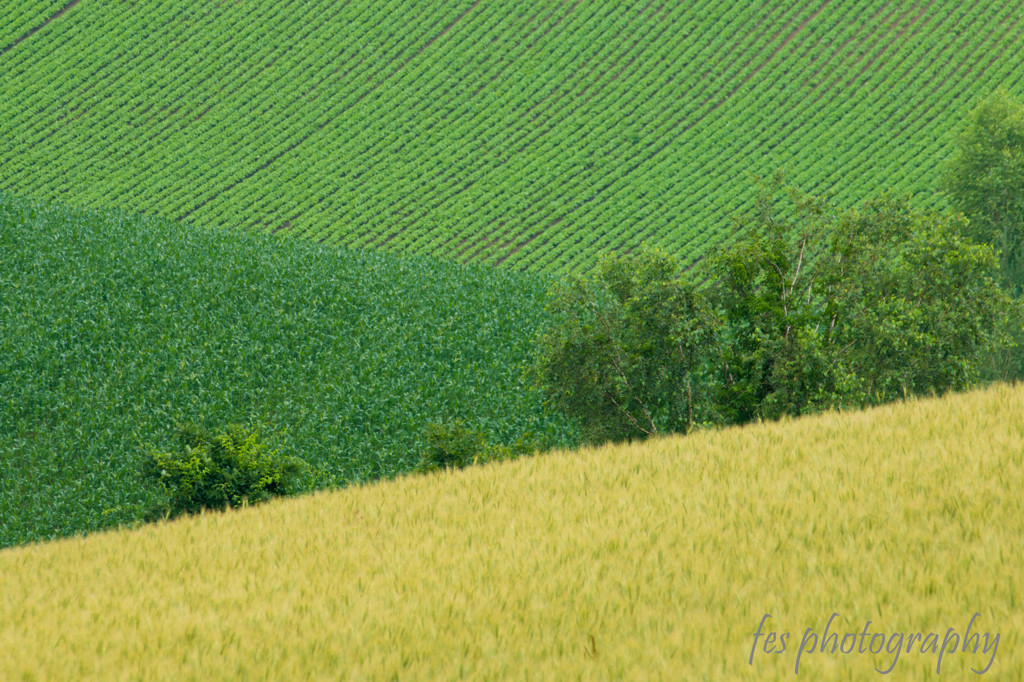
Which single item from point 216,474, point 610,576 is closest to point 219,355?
point 216,474

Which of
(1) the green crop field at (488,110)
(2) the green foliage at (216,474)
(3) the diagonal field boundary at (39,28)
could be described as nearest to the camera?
(2) the green foliage at (216,474)

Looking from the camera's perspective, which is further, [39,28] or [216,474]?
[39,28]

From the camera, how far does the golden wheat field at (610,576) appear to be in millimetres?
7301

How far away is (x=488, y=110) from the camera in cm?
5562

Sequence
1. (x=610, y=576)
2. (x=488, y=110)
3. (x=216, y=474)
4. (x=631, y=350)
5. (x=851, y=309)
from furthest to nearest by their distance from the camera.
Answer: (x=488, y=110) < (x=631, y=350) < (x=851, y=309) < (x=216, y=474) < (x=610, y=576)

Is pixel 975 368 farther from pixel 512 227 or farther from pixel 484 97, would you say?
pixel 484 97

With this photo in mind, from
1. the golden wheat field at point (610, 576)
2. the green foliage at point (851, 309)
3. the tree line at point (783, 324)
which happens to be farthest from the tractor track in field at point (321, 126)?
the golden wheat field at point (610, 576)

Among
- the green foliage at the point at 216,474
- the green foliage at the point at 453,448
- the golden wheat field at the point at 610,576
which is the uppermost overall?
the golden wheat field at the point at 610,576

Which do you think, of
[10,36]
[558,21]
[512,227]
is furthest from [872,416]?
[10,36]

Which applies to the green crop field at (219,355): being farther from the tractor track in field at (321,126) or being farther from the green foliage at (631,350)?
the tractor track in field at (321,126)

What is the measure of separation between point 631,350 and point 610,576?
1320 centimetres

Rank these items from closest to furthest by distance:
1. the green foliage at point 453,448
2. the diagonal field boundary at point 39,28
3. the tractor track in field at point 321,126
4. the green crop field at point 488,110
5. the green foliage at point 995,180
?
the green foliage at point 453,448
the green foliage at point 995,180
the green crop field at point 488,110
the tractor track in field at point 321,126
the diagonal field boundary at point 39,28

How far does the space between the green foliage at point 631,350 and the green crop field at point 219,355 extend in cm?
457

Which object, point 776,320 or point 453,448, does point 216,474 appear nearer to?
point 453,448
